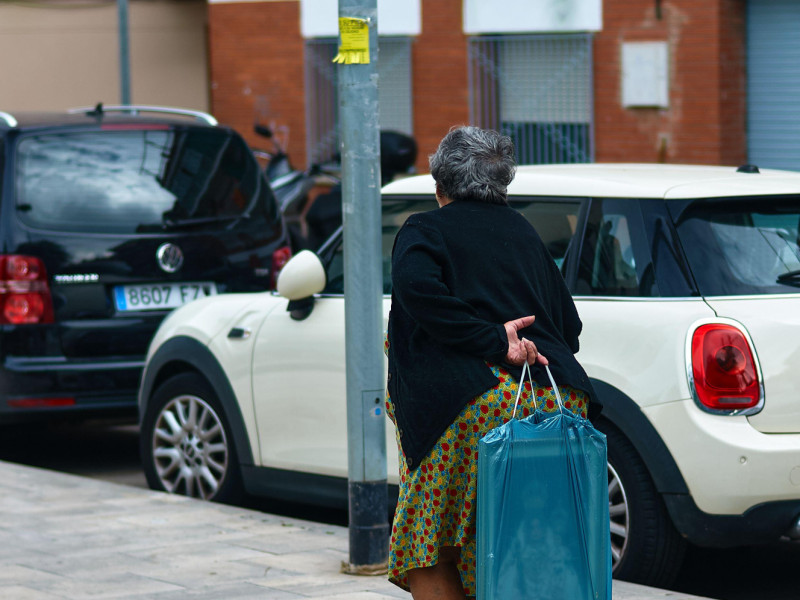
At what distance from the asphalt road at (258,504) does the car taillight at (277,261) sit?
4.23ft

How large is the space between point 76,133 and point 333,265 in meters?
2.35

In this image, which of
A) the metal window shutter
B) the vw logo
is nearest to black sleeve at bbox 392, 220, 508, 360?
the vw logo

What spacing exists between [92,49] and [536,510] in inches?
894

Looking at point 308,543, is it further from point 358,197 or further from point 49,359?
point 49,359

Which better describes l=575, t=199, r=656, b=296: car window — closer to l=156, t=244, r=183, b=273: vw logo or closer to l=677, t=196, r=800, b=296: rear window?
l=677, t=196, r=800, b=296: rear window

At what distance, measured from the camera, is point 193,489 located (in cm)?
729

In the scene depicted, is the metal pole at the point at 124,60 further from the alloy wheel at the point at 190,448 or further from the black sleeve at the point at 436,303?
the black sleeve at the point at 436,303

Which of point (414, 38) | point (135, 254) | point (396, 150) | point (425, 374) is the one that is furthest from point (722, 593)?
point (414, 38)

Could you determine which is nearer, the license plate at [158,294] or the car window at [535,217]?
the car window at [535,217]

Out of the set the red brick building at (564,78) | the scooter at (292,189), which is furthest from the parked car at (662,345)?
the red brick building at (564,78)

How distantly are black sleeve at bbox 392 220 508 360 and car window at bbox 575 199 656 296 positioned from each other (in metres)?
1.77

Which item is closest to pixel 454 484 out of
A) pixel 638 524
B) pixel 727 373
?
pixel 727 373

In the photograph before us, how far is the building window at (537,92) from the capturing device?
17078mm

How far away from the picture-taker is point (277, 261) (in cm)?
879
